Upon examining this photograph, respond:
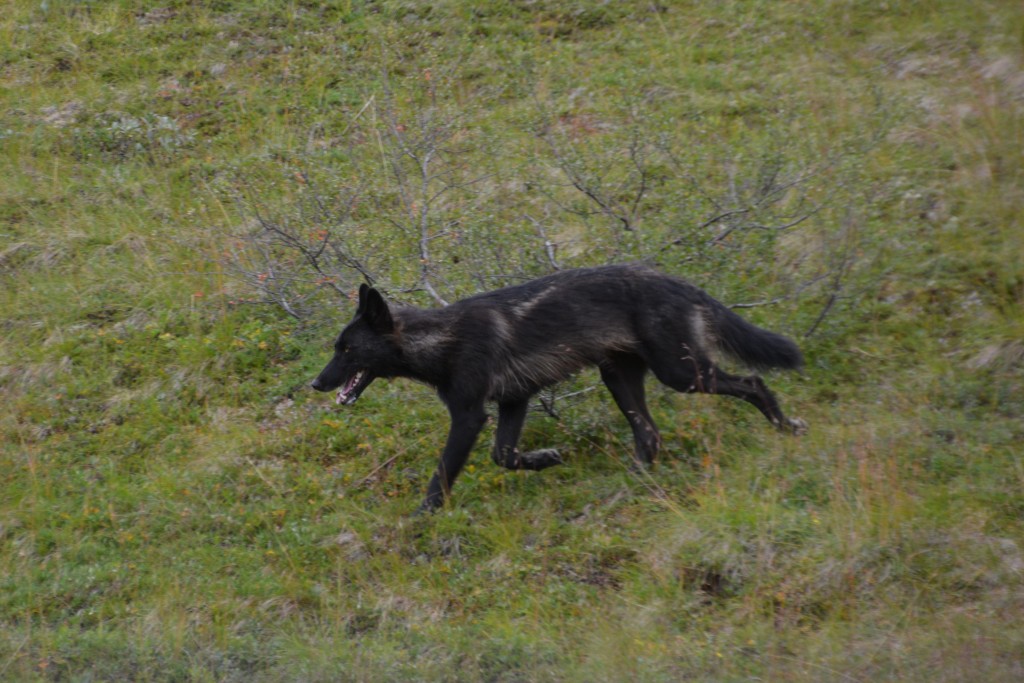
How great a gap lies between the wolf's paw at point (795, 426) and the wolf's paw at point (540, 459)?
1713mm

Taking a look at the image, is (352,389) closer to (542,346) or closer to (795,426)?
(542,346)

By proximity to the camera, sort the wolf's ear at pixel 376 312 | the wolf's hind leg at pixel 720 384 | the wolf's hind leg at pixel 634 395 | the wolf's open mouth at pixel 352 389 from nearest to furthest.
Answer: the wolf's ear at pixel 376 312 → the wolf's hind leg at pixel 720 384 → the wolf's open mouth at pixel 352 389 → the wolf's hind leg at pixel 634 395

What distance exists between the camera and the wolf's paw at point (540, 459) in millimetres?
A: 7883

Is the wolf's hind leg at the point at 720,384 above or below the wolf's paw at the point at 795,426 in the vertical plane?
above

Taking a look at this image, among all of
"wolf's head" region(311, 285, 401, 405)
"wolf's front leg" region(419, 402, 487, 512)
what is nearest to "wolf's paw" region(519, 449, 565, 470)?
"wolf's front leg" region(419, 402, 487, 512)

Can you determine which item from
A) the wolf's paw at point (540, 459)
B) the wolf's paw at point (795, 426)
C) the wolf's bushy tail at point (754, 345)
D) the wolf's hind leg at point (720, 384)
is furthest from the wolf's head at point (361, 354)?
the wolf's paw at point (795, 426)

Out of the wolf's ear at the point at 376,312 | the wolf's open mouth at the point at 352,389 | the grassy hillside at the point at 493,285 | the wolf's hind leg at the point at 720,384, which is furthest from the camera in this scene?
the wolf's open mouth at the point at 352,389

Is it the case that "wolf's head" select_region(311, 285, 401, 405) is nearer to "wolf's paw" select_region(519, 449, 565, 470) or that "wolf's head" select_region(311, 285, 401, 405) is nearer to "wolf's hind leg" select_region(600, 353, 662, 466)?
"wolf's paw" select_region(519, 449, 565, 470)

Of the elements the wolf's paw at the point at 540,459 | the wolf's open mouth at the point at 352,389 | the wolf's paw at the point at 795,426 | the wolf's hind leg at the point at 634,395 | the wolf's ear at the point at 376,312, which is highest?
the wolf's ear at the point at 376,312

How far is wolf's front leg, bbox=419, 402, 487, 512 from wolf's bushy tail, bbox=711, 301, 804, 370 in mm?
1884

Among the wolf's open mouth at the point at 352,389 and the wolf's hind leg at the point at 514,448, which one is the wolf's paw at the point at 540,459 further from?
the wolf's open mouth at the point at 352,389

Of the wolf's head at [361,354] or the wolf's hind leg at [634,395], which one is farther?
the wolf's hind leg at [634,395]

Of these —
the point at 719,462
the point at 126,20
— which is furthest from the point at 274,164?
the point at 719,462

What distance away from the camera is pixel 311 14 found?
1458 cm
